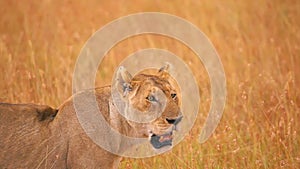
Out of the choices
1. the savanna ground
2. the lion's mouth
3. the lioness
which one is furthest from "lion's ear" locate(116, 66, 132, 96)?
the savanna ground

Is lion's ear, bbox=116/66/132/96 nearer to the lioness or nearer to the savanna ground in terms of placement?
the lioness

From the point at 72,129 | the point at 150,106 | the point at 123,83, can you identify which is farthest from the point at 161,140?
the point at 72,129

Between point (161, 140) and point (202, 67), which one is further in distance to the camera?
point (202, 67)

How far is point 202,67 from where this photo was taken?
337 inches

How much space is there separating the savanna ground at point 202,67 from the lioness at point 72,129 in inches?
32.1

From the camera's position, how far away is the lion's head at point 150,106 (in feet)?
16.7

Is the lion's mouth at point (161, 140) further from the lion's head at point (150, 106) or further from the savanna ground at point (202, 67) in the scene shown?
the savanna ground at point (202, 67)

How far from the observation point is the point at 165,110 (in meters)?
5.09

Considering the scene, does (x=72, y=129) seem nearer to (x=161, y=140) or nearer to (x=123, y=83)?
(x=123, y=83)

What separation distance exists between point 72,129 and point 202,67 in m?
3.72

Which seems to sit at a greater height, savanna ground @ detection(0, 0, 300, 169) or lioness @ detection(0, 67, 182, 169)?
savanna ground @ detection(0, 0, 300, 169)

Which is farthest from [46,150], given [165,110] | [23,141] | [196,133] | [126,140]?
[196,133]

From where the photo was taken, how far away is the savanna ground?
240 inches

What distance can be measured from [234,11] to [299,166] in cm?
491
